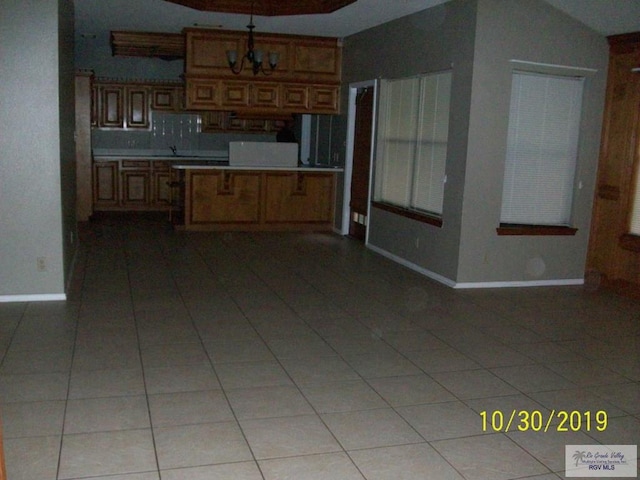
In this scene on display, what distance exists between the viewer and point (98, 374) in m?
3.55

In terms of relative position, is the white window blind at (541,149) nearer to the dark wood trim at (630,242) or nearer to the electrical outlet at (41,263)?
the dark wood trim at (630,242)

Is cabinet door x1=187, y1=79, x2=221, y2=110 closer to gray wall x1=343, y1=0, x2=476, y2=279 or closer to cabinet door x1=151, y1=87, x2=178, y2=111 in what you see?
gray wall x1=343, y1=0, x2=476, y2=279

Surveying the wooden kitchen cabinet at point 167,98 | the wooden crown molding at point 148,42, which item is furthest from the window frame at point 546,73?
the wooden kitchen cabinet at point 167,98

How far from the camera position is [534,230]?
5.98m

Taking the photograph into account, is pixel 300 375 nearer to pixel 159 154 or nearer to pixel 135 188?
pixel 135 188

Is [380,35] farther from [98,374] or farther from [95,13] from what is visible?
[98,374]

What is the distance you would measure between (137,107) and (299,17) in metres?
4.13

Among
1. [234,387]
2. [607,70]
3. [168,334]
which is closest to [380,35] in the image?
[607,70]

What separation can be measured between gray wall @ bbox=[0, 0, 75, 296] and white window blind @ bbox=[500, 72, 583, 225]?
379 centimetres

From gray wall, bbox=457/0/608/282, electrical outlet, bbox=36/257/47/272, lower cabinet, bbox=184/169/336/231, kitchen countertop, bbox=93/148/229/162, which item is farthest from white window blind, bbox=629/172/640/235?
kitchen countertop, bbox=93/148/229/162

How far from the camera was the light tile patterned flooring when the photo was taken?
272 centimetres

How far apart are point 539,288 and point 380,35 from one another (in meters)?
3.40

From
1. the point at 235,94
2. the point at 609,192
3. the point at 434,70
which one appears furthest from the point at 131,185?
the point at 609,192

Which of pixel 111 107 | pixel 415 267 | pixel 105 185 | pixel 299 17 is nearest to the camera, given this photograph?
pixel 415 267
